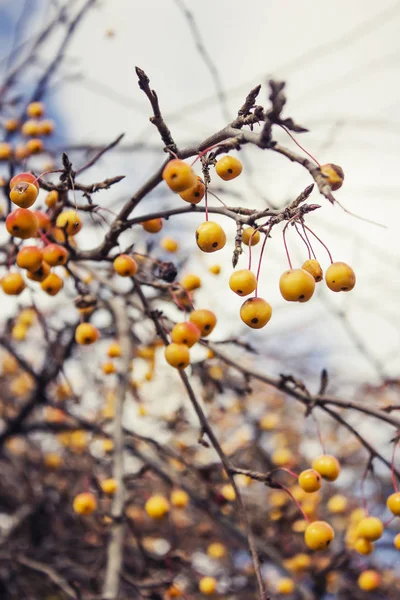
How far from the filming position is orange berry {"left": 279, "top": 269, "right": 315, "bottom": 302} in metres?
1.50

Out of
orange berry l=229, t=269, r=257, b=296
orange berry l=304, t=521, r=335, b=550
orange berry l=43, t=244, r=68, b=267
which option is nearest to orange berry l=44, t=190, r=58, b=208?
orange berry l=43, t=244, r=68, b=267

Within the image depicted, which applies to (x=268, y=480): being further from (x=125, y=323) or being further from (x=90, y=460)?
(x=90, y=460)

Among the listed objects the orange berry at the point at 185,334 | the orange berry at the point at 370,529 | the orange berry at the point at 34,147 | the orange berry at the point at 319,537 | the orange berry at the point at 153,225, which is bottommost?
the orange berry at the point at 319,537

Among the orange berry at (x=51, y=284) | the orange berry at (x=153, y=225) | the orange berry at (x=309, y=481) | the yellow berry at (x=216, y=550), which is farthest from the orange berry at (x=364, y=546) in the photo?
the yellow berry at (x=216, y=550)

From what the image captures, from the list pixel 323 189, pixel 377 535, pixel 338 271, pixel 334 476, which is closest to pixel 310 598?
pixel 377 535

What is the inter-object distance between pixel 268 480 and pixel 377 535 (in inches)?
33.3

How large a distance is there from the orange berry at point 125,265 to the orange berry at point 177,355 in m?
0.40

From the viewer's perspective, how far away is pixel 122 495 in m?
2.59

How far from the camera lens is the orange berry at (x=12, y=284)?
2.38 meters

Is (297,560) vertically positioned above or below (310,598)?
above

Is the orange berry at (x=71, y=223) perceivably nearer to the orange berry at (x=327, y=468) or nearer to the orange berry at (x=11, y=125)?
the orange berry at (x=327, y=468)

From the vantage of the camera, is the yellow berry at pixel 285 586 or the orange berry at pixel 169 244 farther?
the orange berry at pixel 169 244

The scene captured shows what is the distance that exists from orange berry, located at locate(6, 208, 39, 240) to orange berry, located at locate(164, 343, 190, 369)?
2.32 ft

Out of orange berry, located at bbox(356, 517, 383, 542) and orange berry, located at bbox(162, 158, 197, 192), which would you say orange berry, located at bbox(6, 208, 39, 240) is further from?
orange berry, located at bbox(356, 517, 383, 542)
